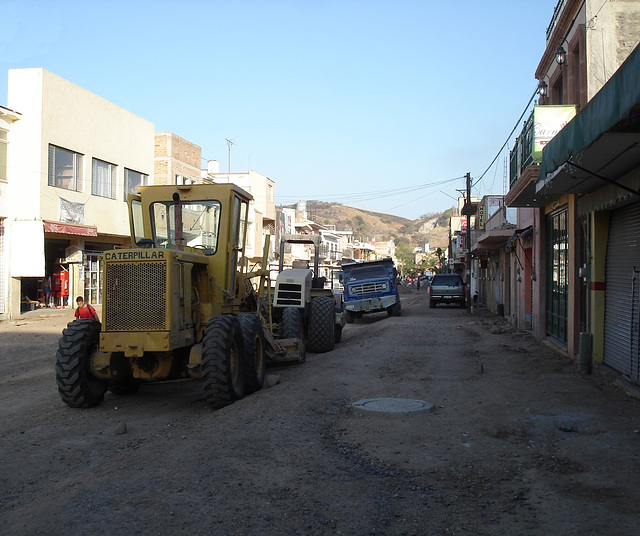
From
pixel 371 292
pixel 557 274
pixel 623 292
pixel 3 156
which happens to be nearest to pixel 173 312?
pixel 623 292

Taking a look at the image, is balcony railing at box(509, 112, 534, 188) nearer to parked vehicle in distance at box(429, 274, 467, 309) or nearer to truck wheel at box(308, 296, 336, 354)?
truck wheel at box(308, 296, 336, 354)

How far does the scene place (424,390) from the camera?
9250 mm

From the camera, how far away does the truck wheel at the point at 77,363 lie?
7.99 metres

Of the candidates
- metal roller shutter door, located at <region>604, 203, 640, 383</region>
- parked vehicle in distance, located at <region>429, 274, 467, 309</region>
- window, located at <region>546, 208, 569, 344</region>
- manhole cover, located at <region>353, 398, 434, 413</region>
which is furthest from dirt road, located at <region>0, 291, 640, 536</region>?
parked vehicle in distance, located at <region>429, 274, 467, 309</region>

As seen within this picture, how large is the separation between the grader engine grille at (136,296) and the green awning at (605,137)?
16.4ft

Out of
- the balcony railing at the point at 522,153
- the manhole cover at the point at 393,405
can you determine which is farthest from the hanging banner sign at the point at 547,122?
the manhole cover at the point at 393,405

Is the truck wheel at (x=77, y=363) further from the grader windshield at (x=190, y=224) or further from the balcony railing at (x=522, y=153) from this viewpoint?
the balcony railing at (x=522, y=153)

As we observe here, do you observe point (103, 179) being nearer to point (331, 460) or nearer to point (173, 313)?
point (173, 313)

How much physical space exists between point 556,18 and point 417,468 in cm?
1374

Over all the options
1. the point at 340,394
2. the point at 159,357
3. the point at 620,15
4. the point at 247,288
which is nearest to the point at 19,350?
the point at 247,288

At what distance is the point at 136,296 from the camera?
779 cm

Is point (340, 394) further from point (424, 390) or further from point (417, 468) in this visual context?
point (417, 468)

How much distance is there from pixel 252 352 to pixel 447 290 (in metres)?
27.4

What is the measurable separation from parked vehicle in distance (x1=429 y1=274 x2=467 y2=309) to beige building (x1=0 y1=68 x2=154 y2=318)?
16.7 metres
